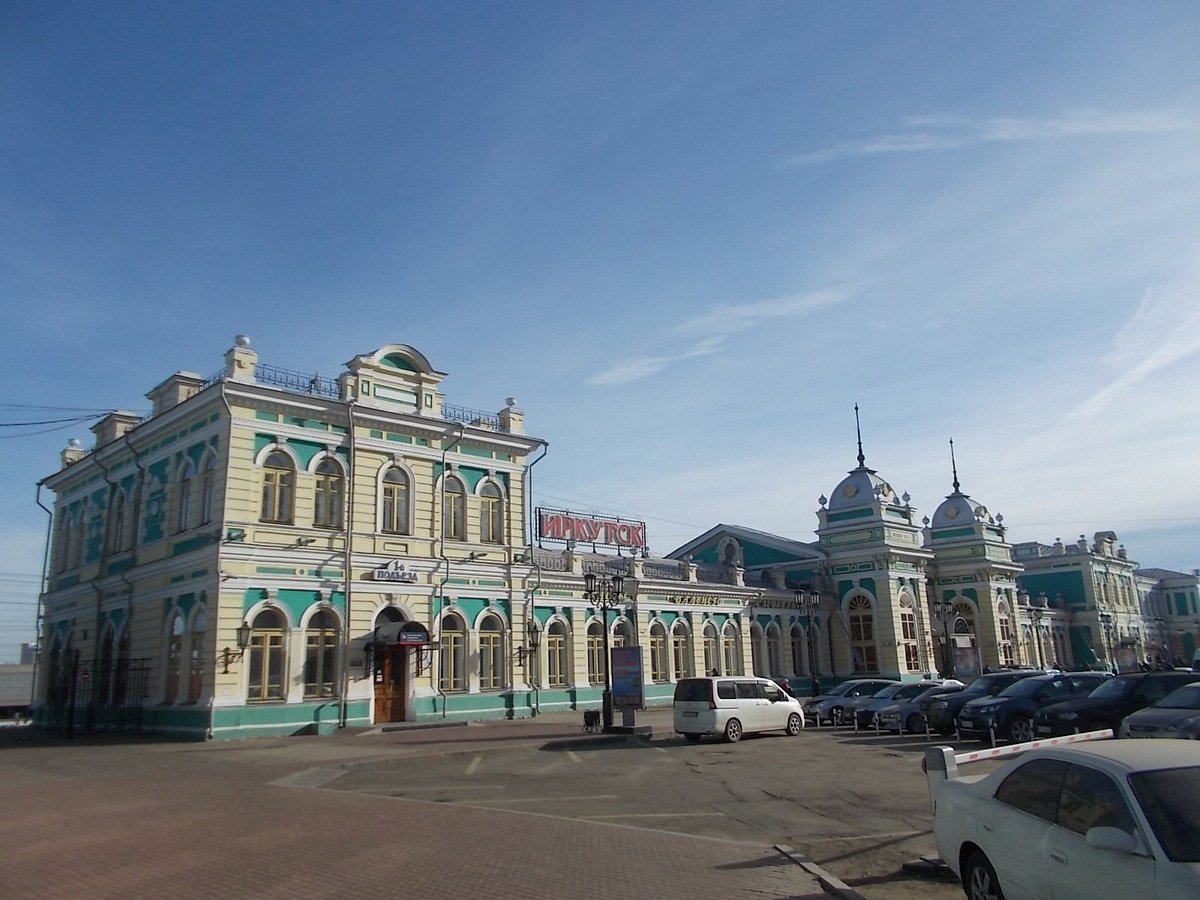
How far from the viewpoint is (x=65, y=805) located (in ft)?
45.7

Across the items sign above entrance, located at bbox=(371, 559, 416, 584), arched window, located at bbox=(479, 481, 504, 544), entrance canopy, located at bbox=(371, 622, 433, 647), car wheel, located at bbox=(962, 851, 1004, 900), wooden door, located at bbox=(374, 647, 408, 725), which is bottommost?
car wheel, located at bbox=(962, 851, 1004, 900)

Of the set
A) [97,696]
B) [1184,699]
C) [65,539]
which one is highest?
[65,539]

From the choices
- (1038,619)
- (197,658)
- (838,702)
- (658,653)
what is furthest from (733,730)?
(1038,619)

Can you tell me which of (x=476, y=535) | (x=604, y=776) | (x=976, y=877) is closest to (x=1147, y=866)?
(x=976, y=877)

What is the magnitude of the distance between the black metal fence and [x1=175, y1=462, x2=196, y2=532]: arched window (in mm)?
4524

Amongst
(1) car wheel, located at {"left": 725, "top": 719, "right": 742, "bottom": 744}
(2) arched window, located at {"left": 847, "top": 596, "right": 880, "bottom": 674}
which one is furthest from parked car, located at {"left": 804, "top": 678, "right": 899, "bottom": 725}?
(2) arched window, located at {"left": 847, "top": 596, "right": 880, "bottom": 674}

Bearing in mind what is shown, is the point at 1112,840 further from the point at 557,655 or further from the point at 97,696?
the point at 97,696

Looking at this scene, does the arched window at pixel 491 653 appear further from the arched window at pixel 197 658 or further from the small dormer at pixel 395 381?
the arched window at pixel 197 658

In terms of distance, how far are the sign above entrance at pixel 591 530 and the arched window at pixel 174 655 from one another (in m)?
15.3

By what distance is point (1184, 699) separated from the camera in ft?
55.3

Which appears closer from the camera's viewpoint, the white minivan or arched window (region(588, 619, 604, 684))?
the white minivan

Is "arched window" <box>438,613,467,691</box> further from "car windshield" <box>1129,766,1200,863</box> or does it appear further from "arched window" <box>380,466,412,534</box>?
"car windshield" <box>1129,766,1200,863</box>

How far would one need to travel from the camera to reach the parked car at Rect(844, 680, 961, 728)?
88.0ft

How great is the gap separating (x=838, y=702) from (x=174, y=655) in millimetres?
20604
